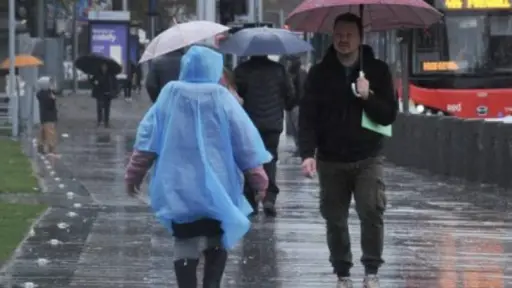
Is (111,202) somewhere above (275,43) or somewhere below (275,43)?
below

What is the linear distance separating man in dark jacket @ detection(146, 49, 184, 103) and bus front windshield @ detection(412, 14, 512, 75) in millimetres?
14272

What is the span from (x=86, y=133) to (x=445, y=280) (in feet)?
77.8

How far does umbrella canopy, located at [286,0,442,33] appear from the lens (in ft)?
30.5

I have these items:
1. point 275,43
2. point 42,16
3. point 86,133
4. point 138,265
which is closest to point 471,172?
point 275,43

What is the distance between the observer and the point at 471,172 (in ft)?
65.7

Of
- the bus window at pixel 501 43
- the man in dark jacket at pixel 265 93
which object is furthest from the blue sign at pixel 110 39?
the man in dark jacket at pixel 265 93

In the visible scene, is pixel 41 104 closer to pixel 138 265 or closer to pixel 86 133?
pixel 86 133

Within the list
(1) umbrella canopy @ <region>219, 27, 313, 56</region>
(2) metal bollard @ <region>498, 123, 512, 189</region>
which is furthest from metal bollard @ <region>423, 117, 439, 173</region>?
(1) umbrella canopy @ <region>219, 27, 313, 56</region>

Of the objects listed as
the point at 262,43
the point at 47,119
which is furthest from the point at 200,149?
the point at 47,119

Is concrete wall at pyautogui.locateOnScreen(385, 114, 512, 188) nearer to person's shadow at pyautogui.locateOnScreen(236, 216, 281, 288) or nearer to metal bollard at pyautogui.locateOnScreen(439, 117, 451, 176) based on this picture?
metal bollard at pyautogui.locateOnScreen(439, 117, 451, 176)

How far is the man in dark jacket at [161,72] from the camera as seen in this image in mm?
13805

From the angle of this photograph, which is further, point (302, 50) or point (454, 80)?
point (454, 80)

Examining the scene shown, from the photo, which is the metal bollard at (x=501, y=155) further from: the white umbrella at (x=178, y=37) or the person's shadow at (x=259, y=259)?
the white umbrella at (x=178, y=37)

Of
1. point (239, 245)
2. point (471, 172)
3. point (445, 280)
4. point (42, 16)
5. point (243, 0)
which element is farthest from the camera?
point (42, 16)
